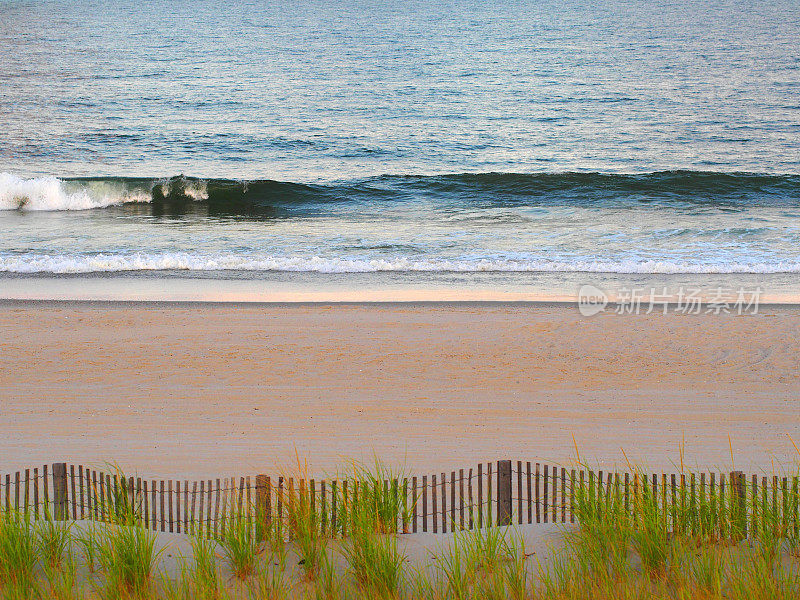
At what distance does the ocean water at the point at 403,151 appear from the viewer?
633 inches

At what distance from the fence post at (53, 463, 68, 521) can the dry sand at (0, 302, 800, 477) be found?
1497 millimetres

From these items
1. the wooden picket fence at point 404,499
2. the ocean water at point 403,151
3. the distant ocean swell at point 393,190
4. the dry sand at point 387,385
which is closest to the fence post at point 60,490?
the wooden picket fence at point 404,499

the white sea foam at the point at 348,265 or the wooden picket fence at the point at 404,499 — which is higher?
the white sea foam at the point at 348,265

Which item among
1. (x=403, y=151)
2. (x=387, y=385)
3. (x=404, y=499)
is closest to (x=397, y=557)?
(x=404, y=499)

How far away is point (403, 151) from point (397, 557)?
85.9ft

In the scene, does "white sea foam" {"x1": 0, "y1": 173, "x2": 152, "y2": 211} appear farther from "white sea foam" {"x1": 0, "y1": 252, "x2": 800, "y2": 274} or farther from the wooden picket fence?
the wooden picket fence

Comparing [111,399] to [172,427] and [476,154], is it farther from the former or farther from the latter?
[476,154]

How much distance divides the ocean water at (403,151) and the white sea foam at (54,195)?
73 mm

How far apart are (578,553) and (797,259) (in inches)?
511

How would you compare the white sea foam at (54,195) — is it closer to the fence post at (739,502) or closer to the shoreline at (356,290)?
the shoreline at (356,290)

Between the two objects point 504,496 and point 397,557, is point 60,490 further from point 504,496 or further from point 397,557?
point 504,496

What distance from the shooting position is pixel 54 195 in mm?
24438

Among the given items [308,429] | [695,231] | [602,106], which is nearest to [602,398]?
Answer: [308,429]

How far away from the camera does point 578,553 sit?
4797 millimetres
